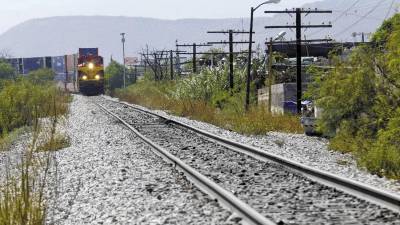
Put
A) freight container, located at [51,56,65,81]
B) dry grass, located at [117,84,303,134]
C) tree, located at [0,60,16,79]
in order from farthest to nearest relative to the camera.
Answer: tree, located at [0,60,16,79]
freight container, located at [51,56,65,81]
dry grass, located at [117,84,303,134]

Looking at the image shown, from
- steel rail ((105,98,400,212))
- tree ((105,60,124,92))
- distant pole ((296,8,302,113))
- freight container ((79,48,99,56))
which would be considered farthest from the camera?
tree ((105,60,124,92))

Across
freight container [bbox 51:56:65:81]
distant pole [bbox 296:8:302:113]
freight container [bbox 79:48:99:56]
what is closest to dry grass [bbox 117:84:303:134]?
distant pole [bbox 296:8:302:113]

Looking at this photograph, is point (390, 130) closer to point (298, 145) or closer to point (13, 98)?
point (298, 145)

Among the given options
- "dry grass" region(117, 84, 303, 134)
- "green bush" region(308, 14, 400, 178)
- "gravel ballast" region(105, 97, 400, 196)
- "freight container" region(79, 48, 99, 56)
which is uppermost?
"freight container" region(79, 48, 99, 56)

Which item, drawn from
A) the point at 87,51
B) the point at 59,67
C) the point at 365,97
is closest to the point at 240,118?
the point at 365,97

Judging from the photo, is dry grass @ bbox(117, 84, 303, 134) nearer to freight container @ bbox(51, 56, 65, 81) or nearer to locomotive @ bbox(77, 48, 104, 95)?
locomotive @ bbox(77, 48, 104, 95)

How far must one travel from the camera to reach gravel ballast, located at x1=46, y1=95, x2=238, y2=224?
767 cm

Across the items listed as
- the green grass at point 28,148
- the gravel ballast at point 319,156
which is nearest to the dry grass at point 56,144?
the green grass at point 28,148

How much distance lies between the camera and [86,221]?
7.70 meters

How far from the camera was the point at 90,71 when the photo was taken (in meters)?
66.1

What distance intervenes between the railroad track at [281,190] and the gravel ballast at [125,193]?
356 mm

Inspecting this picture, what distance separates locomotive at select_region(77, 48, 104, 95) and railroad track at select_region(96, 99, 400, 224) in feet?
172

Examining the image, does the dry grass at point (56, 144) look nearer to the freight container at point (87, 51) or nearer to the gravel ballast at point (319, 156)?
the gravel ballast at point (319, 156)

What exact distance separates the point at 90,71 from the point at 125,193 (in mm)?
57868
